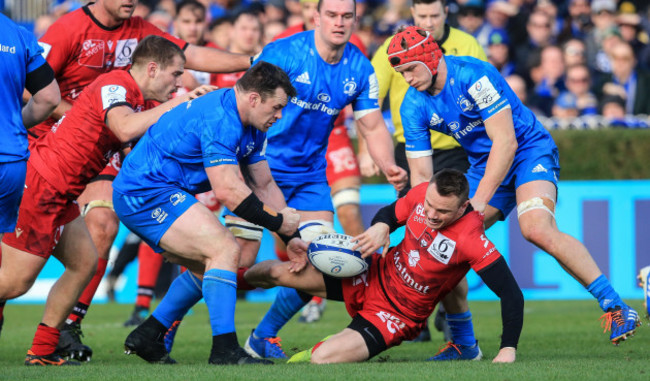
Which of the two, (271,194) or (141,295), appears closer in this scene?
(271,194)

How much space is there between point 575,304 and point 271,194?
6.04 m

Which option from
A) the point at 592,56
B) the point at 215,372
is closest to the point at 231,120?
the point at 215,372

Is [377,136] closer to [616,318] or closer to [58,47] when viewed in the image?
[616,318]

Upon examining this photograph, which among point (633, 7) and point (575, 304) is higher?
point (633, 7)

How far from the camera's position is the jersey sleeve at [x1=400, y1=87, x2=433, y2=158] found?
24.9 feet

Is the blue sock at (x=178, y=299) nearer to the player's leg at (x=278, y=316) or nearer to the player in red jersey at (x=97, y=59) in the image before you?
the player's leg at (x=278, y=316)

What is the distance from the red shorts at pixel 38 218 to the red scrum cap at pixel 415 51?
101 inches

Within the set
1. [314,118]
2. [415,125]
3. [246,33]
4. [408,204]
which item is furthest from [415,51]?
[246,33]

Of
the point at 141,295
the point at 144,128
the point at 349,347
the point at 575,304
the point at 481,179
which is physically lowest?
the point at 575,304

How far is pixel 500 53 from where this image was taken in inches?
612

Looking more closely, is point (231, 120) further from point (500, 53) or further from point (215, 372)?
point (500, 53)

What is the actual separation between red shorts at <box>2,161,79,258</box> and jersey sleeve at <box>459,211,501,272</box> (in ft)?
9.26

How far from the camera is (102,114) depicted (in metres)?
6.96

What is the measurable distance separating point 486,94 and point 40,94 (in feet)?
10.1
